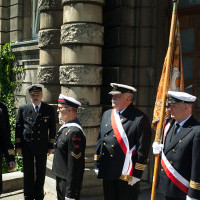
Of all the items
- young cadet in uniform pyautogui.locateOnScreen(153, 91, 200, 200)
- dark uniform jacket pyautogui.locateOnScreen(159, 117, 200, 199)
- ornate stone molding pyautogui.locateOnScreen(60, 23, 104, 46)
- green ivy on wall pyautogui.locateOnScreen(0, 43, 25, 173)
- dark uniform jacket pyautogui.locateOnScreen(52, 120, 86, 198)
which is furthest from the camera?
green ivy on wall pyautogui.locateOnScreen(0, 43, 25, 173)

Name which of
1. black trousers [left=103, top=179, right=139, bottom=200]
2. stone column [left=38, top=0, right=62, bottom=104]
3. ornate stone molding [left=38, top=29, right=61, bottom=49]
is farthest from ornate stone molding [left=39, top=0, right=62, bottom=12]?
black trousers [left=103, top=179, right=139, bottom=200]

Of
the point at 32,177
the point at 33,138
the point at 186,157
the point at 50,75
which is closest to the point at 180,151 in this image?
the point at 186,157

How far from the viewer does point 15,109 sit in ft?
28.9

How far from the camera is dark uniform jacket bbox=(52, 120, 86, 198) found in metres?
3.29

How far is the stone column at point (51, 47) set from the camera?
21.7 feet

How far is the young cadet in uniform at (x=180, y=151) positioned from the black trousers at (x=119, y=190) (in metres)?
0.55

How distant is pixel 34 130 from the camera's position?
16.4 feet

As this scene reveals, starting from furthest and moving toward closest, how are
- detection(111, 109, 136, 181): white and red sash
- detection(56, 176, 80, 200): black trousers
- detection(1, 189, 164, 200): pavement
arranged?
1. detection(1, 189, 164, 200): pavement
2. detection(111, 109, 136, 181): white and red sash
3. detection(56, 176, 80, 200): black trousers

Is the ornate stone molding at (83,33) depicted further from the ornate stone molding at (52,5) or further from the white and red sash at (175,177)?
the white and red sash at (175,177)

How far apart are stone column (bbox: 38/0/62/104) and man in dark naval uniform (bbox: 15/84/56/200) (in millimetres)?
1531

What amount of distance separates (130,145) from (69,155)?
29.0 inches

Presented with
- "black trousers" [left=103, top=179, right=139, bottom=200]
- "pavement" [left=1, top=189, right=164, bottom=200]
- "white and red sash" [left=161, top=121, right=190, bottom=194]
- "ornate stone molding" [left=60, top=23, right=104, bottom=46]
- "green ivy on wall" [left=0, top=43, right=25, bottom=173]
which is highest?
"ornate stone molding" [left=60, top=23, right=104, bottom=46]

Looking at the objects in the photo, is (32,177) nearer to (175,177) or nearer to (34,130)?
(34,130)

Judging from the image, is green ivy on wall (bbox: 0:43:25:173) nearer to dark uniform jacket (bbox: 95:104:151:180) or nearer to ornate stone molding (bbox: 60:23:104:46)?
ornate stone molding (bbox: 60:23:104:46)
